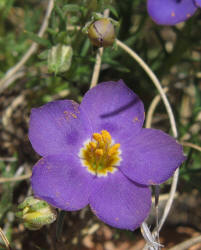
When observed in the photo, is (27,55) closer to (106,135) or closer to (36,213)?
(106,135)

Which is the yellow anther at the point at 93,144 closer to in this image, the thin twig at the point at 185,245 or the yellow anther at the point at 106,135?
the yellow anther at the point at 106,135

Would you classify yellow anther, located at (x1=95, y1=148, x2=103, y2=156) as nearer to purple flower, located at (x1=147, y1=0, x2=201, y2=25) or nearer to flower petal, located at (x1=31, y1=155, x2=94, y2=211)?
flower petal, located at (x1=31, y1=155, x2=94, y2=211)

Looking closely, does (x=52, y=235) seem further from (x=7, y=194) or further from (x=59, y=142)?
(x=59, y=142)

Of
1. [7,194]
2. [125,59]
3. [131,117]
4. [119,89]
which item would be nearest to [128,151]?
[131,117]

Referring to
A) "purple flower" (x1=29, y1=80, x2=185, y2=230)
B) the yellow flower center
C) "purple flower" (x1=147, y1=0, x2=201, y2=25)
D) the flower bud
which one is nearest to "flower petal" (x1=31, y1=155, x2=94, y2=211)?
"purple flower" (x1=29, y1=80, x2=185, y2=230)

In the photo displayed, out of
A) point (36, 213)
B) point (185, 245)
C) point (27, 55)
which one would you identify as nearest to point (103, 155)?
point (36, 213)

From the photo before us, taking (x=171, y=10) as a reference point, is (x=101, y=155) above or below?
below
